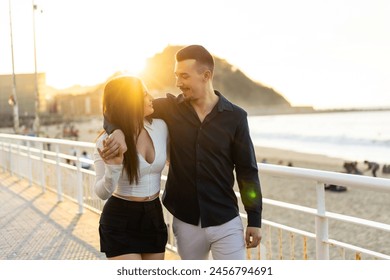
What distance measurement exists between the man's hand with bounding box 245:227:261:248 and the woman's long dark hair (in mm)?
558

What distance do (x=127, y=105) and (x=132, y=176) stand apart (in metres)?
0.27

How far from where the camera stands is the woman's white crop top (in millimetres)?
2062

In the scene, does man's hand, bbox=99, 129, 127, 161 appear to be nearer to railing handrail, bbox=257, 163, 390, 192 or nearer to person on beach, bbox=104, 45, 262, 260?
person on beach, bbox=104, 45, 262, 260

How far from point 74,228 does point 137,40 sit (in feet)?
6.58

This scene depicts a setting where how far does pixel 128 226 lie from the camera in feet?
6.98

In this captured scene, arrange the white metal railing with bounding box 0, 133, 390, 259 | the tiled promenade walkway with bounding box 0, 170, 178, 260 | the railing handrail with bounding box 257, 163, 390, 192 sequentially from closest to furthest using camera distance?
the railing handrail with bounding box 257, 163, 390, 192 < the white metal railing with bounding box 0, 133, 390, 259 < the tiled promenade walkway with bounding box 0, 170, 178, 260

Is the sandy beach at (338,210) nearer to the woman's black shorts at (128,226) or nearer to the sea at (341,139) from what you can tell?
the woman's black shorts at (128,226)

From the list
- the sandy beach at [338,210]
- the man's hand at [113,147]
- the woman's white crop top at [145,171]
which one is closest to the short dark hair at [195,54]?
the woman's white crop top at [145,171]

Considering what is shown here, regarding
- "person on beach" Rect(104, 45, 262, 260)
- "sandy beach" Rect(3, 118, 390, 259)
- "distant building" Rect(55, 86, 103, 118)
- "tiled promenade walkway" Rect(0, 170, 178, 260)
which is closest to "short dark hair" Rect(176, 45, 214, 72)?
"person on beach" Rect(104, 45, 262, 260)

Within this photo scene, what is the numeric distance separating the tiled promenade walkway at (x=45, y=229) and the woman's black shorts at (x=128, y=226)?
216 cm

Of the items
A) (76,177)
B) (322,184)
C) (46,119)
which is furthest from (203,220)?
(46,119)

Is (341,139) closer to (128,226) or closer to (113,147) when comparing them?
(128,226)

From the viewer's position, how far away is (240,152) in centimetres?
215
